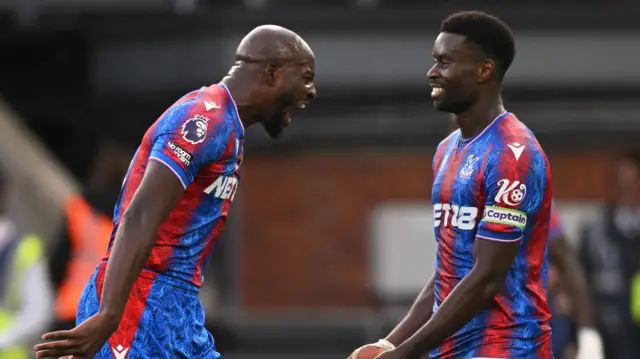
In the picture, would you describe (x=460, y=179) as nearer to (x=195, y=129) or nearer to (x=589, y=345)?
(x=195, y=129)

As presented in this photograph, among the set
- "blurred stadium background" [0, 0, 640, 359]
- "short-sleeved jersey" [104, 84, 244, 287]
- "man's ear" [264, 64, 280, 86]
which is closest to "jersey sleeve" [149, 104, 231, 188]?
"short-sleeved jersey" [104, 84, 244, 287]

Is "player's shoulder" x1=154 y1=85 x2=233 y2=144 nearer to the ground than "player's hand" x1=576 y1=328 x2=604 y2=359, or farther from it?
farther from it

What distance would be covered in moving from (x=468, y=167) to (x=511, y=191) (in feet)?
0.76

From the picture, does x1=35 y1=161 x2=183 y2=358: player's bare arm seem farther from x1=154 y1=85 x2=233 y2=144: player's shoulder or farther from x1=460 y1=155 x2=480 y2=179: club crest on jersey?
x1=460 y1=155 x2=480 y2=179: club crest on jersey

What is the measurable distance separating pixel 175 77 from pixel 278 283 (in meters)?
2.65

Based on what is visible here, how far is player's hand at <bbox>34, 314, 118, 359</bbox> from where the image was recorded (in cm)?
511

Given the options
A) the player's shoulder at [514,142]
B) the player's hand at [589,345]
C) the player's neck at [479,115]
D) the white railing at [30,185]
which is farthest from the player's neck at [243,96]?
the white railing at [30,185]

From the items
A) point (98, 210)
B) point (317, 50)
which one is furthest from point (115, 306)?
point (317, 50)

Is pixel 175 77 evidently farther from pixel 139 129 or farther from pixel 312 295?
pixel 312 295

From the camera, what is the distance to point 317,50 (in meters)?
14.3

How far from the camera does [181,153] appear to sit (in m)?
5.46

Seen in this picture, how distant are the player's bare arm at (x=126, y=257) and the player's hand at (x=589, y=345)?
3.03 metres

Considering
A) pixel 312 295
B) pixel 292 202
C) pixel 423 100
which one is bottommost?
pixel 312 295

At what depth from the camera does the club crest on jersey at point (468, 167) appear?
567cm
